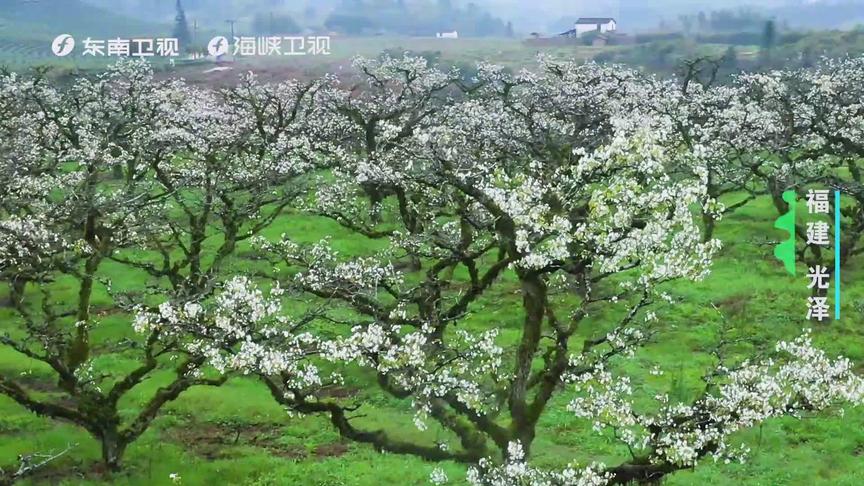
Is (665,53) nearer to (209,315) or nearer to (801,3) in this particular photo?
(801,3)

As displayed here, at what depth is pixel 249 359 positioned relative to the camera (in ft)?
40.2

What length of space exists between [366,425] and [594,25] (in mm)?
71839

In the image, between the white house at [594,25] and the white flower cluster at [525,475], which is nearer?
the white flower cluster at [525,475]

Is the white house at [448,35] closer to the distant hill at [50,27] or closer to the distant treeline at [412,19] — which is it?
the distant treeline at [412,19]

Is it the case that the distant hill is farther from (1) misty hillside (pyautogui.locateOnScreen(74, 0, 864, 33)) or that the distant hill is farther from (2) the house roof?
(2) the house roof

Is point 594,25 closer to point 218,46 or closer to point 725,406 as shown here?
point 218,46

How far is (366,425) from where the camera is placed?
21.8m

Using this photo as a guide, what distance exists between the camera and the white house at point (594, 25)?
8306 centimetres

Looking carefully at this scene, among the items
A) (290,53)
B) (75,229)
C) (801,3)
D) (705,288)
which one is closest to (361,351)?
(75,229)

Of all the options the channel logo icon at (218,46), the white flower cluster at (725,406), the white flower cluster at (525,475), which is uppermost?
the channel logo icon at (218,46)

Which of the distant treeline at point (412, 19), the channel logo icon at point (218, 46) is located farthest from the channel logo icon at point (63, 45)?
the distant treeline at point (412, 19)

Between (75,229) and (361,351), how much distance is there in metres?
13.2

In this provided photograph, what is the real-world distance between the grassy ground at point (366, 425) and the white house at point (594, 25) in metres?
57.9

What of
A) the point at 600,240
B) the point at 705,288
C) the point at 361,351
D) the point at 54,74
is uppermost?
the point at 54,74
